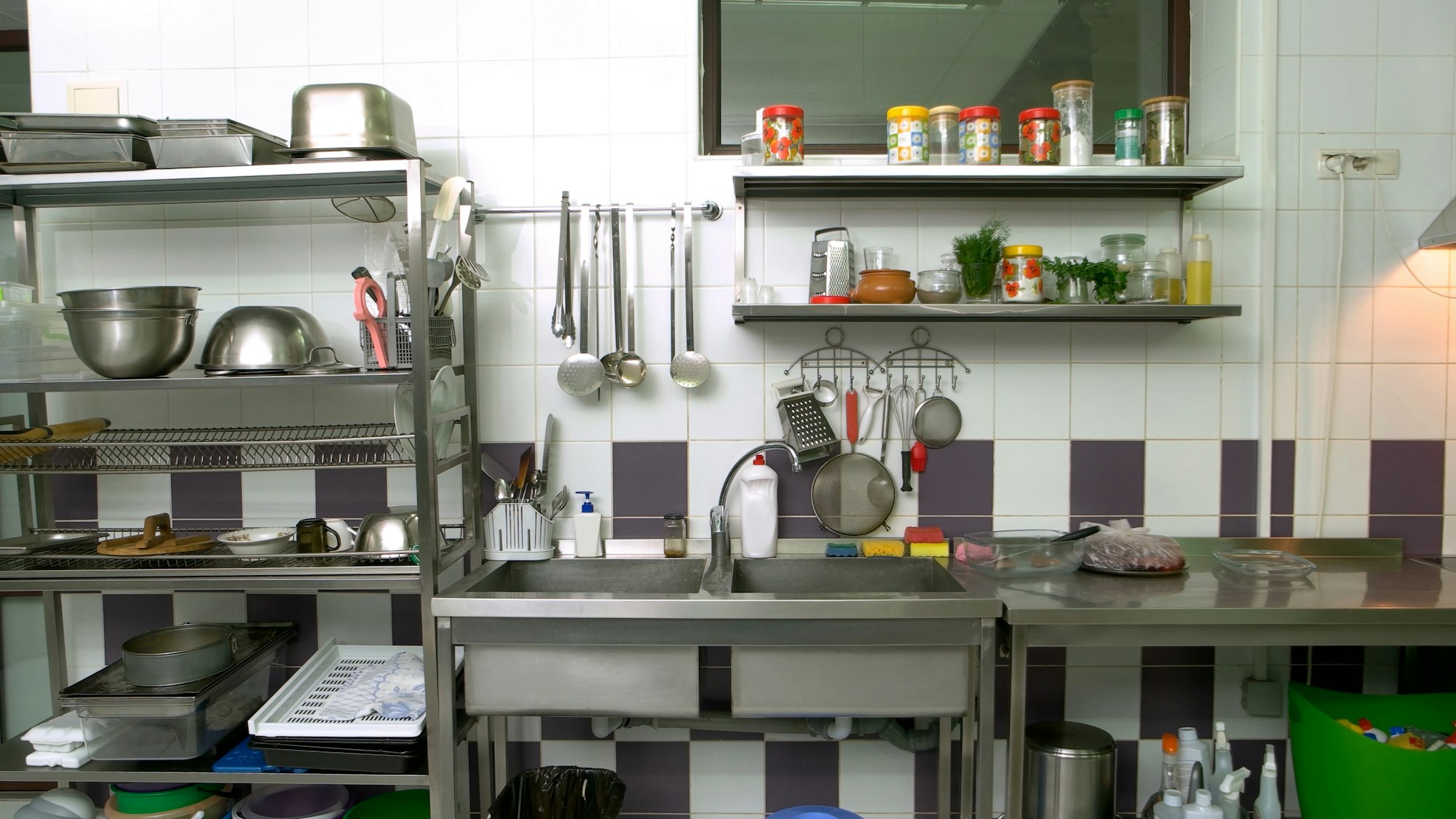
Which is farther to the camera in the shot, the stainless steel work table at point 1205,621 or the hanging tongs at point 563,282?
the hanging tongs at point 563,282

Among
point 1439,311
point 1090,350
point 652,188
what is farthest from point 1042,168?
point 1439,311

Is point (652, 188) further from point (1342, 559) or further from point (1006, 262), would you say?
point (1342, 559)

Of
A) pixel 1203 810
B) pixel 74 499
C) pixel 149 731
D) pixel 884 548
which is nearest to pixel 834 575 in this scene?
pixel 884 548

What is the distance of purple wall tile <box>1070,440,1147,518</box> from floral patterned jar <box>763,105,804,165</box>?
0.95 m

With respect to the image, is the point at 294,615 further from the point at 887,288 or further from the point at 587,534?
the point at 887,288

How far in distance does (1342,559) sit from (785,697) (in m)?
1.40

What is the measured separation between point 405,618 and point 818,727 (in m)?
1.01

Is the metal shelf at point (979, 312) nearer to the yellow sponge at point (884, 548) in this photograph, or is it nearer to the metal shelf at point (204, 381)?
the yellow sponge at point (884, 548)

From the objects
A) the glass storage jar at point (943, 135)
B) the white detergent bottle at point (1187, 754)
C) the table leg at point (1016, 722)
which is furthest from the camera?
the glass storage jar at point (943, 135)

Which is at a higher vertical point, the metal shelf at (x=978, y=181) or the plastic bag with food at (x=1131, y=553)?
the metal shelf at (x=978, y=181)

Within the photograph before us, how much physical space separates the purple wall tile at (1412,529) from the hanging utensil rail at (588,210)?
1.72 m

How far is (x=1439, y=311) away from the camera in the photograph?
6.89 ft

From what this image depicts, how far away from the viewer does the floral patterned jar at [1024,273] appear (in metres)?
1.92

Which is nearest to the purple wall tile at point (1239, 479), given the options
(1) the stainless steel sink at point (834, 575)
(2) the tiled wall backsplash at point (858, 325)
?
(2) the tiled wall backsplash at point (858, 325)
